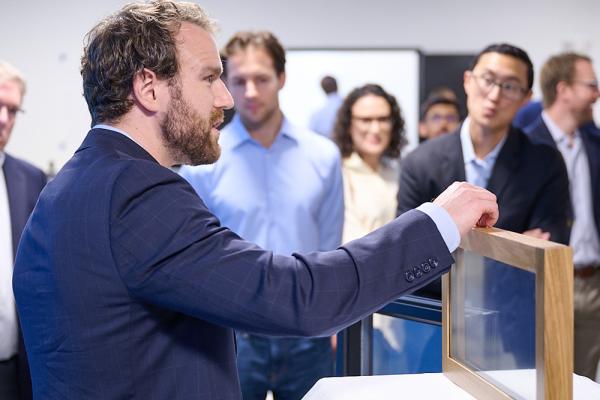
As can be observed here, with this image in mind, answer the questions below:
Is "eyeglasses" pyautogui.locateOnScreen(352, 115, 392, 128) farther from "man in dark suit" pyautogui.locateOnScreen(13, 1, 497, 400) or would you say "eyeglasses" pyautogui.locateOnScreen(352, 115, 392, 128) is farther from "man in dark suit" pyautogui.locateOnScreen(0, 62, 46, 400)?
"man in dark suit" pyautogui.locateOnScreen(13, 1, 497, 400)

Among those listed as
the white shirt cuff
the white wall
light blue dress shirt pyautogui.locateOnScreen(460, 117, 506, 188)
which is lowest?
light blue dress shirt pyautogui.locateOnScreen(460, 117, 506, 188)

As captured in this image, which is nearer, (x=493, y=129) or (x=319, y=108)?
(x=493, y=129)

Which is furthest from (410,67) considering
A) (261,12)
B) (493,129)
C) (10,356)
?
(10,356)

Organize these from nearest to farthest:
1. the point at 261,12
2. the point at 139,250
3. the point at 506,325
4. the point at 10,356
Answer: the point at 139,250 < the point at 506,325 < the point at 10,356 < the point at 261,12

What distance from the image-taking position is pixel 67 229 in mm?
1090

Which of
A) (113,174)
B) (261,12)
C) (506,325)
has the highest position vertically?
(261,12)

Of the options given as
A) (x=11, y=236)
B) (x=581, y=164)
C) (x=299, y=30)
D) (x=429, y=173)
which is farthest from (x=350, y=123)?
(x=299, y=30)

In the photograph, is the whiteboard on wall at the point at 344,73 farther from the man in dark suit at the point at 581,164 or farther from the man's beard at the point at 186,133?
the man's beard at the point at 186,133

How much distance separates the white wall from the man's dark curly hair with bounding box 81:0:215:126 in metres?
4.72

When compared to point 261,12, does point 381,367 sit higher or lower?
lower

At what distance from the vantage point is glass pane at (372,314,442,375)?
1.51 metres

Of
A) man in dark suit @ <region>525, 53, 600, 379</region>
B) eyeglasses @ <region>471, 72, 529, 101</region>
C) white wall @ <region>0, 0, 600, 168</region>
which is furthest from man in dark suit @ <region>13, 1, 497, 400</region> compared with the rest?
white wall @ <region>0, 0, 600, 168</region>

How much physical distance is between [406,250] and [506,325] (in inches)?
7.4

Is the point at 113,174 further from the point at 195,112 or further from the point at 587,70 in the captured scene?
the point at 587,70
